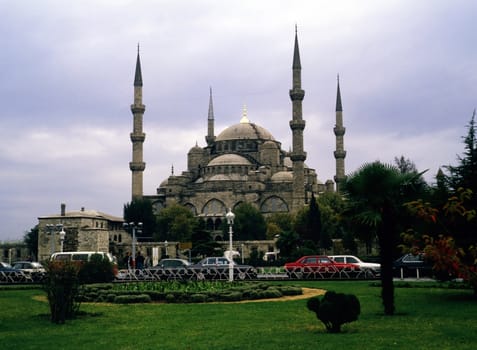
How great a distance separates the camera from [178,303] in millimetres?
14656

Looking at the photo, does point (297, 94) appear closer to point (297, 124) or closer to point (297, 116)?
point (297, 116)

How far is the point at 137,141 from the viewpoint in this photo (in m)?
62.3

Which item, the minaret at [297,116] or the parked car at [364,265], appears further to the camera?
the minaret at [297,116]

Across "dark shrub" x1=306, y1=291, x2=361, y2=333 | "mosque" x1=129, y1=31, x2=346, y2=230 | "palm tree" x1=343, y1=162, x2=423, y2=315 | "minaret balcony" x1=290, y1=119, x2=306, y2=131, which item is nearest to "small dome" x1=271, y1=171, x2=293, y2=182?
"mosque" x1=129, y1=31, x2=346, y2=230

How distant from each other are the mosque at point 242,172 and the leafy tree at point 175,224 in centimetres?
396

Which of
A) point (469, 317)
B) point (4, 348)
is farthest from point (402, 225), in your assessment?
point (4, 348)

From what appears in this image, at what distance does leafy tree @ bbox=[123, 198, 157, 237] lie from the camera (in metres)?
58.7

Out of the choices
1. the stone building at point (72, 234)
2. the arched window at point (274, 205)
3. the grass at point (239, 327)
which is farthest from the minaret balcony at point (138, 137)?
the grass at point (239, 327)

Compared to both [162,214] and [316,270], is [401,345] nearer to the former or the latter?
[316,270]

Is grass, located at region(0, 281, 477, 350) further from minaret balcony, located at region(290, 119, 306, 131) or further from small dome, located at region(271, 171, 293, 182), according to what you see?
small dome, located at region(271, 171, 293, 182)

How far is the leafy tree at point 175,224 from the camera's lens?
57.5 metres

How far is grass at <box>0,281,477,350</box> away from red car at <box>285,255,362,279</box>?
8.11 metres

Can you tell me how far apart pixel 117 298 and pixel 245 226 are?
144 feet

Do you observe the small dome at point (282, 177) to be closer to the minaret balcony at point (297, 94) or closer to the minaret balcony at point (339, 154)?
the minaret balcony at point (339, 154)
